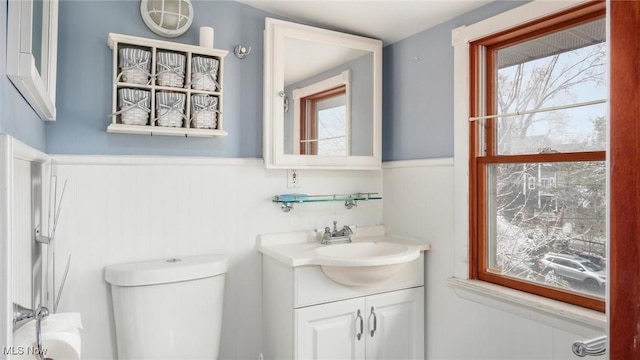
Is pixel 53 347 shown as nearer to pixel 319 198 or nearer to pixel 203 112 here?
pixel 203 112

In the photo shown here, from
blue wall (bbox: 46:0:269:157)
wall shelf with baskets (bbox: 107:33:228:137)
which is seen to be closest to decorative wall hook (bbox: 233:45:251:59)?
blue wall (bbox: 46:0:269:157)

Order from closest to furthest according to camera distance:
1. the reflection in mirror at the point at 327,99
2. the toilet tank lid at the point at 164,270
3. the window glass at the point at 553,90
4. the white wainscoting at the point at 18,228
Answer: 1. the white wainscoting at the point at 18,228
2. the window glass at the point at 553,90
3. the toilet tank lid at the point at 164,270
4. the reflection in mirror at the point at 327,99

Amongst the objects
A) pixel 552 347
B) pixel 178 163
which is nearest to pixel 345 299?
pixel 552 347

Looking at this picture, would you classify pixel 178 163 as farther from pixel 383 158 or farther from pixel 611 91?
pixel 611 91

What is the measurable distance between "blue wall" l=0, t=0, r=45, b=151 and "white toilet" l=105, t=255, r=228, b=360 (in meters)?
0.71

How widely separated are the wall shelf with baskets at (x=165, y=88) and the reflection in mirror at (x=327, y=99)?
0.38m

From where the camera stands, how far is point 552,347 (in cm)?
158

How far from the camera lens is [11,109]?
84 centimetres

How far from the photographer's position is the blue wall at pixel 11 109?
73cm

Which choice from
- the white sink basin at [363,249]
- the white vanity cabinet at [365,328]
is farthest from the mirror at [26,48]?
the white sink basin at [363,249]

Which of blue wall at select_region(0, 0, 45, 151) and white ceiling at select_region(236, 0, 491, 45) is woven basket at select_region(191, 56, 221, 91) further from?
blue wall at select_region(0, 0, 45, 151)

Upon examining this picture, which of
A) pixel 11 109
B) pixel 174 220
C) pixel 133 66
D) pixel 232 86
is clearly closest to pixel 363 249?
pixel 174 220

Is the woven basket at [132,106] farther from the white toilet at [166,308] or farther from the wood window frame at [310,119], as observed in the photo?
Result: the wood window frame at [310,119]

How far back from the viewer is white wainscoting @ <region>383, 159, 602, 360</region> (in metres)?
1.66
